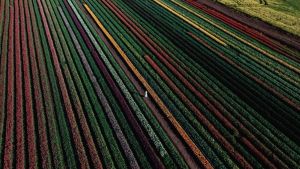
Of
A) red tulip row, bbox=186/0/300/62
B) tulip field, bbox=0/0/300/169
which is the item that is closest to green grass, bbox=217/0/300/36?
red tulip row, bbox=186/0/300/62

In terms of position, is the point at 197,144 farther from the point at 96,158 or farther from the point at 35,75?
the point at 35,75

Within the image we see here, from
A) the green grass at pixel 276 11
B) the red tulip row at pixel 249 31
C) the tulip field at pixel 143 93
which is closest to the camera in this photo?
the tulip field at pixel 143 93

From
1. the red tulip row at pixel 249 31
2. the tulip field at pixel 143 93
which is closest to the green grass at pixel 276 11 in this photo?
the red tulip row at pixel 249 31

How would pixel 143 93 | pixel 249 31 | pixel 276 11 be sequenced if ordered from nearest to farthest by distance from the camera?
pixel 143 93, pixel 249 31, pixel 276 11

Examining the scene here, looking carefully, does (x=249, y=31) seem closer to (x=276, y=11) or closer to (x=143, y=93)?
(x=276, y=11)

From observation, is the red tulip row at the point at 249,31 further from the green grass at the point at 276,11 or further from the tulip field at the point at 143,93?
the green grass at the point at 276,11

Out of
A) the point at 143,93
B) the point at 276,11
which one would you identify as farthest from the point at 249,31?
the point at 143,93
